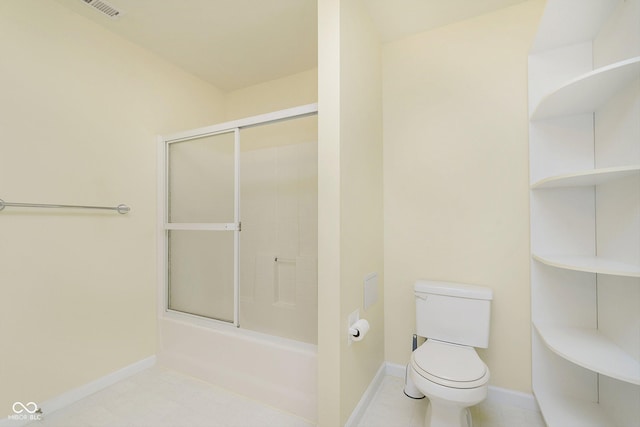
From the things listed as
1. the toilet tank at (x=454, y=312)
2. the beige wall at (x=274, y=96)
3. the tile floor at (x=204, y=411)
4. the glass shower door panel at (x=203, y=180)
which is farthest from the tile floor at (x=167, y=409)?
the beige wall at (x=274, y=96)

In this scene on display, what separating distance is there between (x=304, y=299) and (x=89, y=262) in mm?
1508

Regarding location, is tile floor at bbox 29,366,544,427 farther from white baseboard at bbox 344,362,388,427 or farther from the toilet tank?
the toilet tank

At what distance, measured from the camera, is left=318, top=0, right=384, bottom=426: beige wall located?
55.1 inches

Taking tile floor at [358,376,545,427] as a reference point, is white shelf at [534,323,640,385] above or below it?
above

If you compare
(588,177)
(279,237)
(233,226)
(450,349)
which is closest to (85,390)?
(233,226)

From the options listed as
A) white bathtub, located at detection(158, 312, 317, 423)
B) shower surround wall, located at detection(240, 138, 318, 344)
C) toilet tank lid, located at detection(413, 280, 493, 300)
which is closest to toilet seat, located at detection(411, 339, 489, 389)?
toilet tank lid, located at detection(413, 280, 493, 300)

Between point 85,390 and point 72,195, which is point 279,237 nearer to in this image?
point 72,195

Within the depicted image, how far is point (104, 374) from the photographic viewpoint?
1875mm

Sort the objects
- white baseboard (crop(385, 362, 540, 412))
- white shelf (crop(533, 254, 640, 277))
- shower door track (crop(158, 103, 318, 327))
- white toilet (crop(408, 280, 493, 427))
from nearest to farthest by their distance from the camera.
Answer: white shelf (crop(533, 254, 640, 277)) < white toilet (crop(408, 280, 493, 427)) < white baseboard (crop(385, 362, 540, 412)) < shower door track (crop(158, 103, 318, 327))

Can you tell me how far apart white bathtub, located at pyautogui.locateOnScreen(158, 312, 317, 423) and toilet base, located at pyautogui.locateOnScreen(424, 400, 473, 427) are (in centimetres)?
60

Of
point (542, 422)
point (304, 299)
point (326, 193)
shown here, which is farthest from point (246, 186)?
point (542, 422)

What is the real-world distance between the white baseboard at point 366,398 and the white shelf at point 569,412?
0.88m

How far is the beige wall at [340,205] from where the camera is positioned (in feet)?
4.59

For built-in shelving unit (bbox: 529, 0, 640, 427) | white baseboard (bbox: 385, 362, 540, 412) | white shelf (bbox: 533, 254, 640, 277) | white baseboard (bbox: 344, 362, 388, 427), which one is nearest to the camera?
white shelf (bbox: 533, 254, 640, 277)
